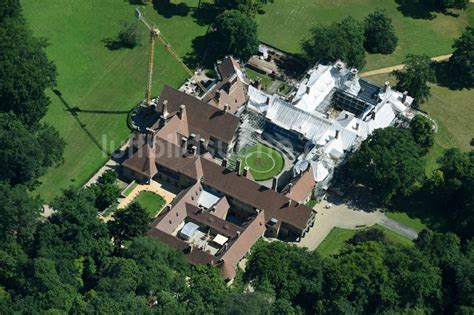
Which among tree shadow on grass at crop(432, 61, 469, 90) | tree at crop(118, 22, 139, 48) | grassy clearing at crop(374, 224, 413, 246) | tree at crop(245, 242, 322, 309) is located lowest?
tree at crop(245, 242, 322, 309)

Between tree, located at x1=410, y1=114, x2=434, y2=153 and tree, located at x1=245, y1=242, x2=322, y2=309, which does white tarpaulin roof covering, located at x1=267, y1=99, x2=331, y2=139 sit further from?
tree, located at x1=245, y1=242, x2=322, y2=309

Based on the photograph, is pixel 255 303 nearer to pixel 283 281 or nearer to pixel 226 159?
pixel 283 281

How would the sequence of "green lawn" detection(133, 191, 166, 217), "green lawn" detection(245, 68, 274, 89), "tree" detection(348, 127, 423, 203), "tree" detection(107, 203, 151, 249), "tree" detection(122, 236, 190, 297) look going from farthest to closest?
"green lawn" detection(245, 68, 274, 89) < "tree" detection(348, 127, 423, 203) < "green lawn" detection(133, 191, 166, 217) < "tree" detection(107, 203, 151, 249) < "tree" detection(122, 236, 190, 297)

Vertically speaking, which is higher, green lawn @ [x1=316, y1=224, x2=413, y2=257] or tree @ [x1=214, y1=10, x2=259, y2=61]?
tree @ [x1=214, y1=10, x2=259, y2=61]

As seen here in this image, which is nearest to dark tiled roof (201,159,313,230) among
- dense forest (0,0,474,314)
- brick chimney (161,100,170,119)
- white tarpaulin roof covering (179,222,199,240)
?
dense forest (0,0,474,314)

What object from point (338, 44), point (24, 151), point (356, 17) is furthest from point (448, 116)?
point (24, 151)

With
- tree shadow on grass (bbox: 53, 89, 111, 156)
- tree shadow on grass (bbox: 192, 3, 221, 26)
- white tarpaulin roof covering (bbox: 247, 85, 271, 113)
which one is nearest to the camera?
tree shadow on grass (bbox: 53, 89, 111, 156)

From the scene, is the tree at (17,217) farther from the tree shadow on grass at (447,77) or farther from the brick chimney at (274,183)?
the tree shadow on grass at (447,77)

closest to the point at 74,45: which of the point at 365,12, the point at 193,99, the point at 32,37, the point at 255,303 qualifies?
the point at 32,37
